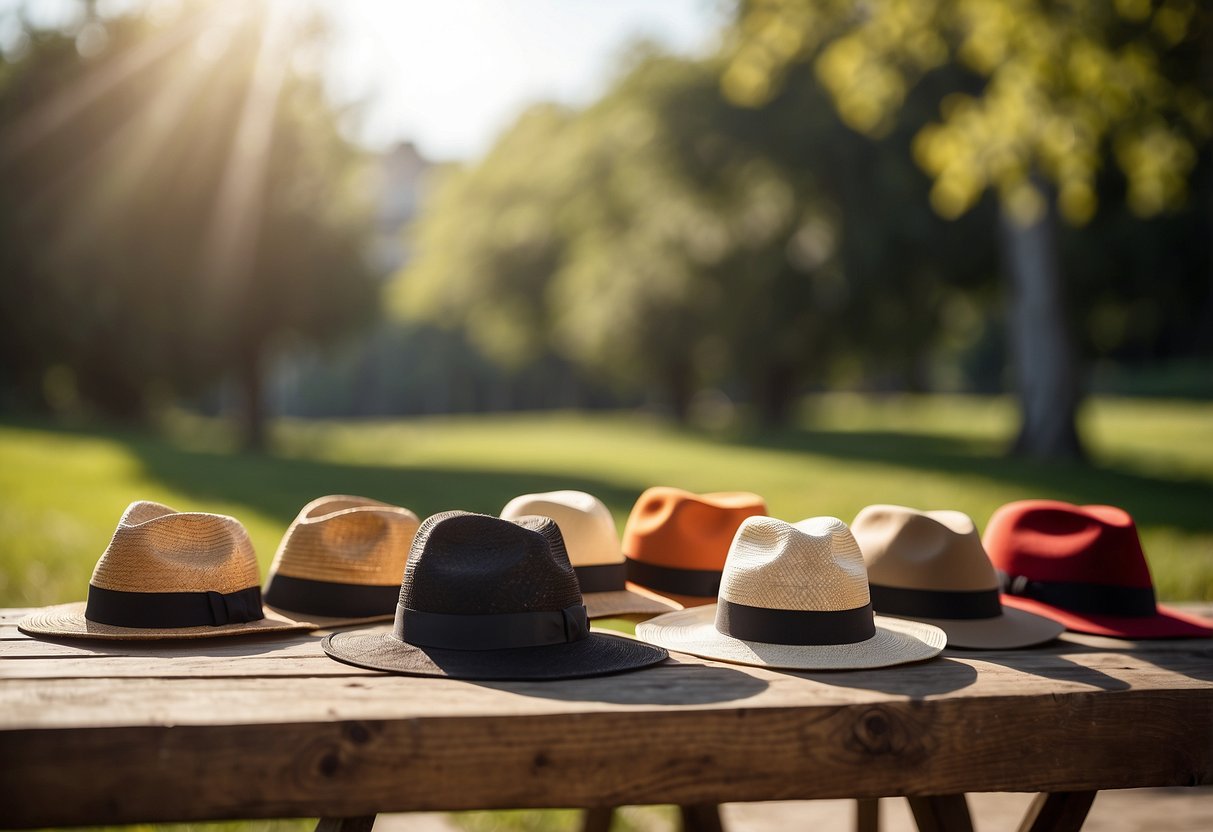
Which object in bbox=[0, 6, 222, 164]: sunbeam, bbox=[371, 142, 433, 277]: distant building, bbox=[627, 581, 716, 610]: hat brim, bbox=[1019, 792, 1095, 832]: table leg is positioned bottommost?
bbox=[1019, 792, 1095, 832]: table leg

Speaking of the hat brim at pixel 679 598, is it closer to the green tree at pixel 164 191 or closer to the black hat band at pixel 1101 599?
the black hat band at pixel 1101 599

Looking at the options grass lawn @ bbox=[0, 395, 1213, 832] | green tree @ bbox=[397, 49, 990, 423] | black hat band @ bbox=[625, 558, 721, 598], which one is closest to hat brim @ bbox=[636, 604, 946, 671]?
black hat band @ bbox=[625, 558, 721, 598]

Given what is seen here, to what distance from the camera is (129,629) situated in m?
2.36

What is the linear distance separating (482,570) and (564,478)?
11223mm

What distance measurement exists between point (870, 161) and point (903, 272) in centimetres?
198

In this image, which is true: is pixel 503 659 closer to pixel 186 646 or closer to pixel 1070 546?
pixel 186 646

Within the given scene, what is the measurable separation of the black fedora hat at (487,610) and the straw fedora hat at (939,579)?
75cm

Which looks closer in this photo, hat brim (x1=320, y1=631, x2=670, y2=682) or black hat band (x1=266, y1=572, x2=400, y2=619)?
hat brim (x1=320, y1=631, x2=670, y2=682)

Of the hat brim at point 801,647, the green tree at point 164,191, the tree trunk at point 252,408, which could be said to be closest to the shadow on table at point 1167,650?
the hat brim at point 801,647

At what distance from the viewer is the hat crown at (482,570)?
82.8 inches

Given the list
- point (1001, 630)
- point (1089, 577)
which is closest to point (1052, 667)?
point (1001, 630)

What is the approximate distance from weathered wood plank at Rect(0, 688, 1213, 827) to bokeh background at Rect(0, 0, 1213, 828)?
4884 millimetres

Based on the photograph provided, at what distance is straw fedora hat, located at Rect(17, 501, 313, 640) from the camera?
2.37 m

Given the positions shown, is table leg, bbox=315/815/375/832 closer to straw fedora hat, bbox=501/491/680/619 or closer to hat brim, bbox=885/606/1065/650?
straw fedora hat, bbox=501/491/680/619
